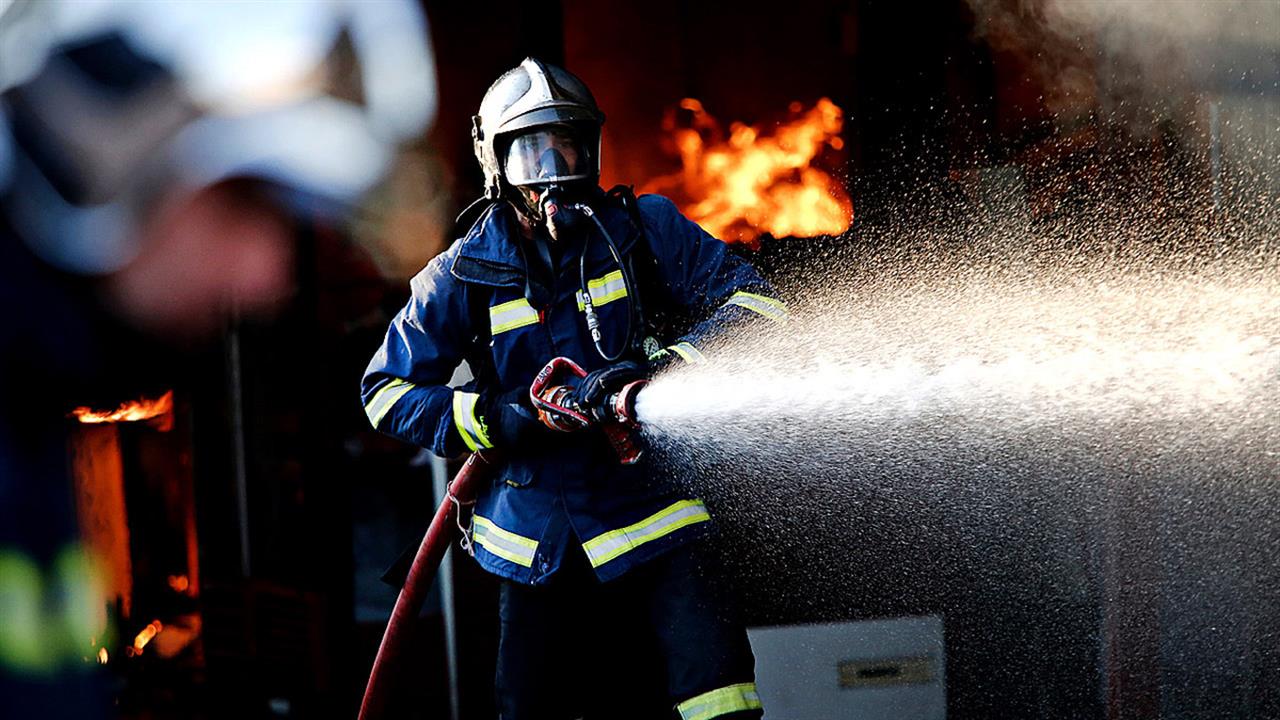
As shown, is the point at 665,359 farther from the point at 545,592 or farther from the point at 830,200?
the point at 830,200

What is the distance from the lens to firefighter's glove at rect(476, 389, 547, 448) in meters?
3.37

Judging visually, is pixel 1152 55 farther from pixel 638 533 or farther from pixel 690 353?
pixel 638 533

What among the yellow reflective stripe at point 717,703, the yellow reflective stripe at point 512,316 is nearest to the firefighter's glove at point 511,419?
the yellow reflective stripe at point 512,316

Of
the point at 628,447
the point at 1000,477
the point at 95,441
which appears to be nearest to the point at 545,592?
the point at 628,447

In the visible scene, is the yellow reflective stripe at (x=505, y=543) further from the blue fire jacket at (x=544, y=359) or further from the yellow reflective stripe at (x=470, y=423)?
the yellow reflective stripe at (x=470, y=423)

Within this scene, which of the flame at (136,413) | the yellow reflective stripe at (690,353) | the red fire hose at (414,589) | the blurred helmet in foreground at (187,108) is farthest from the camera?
the flame at (136,413)

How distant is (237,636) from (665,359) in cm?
→ 318

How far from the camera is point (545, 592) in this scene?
3484 millimetres

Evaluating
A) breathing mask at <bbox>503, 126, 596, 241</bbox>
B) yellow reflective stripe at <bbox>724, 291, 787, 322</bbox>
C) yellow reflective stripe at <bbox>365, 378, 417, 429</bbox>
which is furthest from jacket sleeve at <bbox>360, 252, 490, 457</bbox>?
yellow reflective stripe at <bbox>724, 291, 787, 322</bbox>

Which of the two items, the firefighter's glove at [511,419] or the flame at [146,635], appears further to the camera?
the flame at [146,635]

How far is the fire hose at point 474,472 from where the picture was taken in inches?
125

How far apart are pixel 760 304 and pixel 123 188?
3059 mm

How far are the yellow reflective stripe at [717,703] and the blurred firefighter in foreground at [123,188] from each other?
279 centimetres

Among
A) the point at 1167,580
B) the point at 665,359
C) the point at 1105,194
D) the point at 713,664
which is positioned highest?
the point at 1105,194
